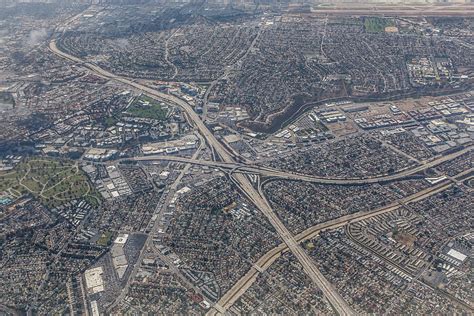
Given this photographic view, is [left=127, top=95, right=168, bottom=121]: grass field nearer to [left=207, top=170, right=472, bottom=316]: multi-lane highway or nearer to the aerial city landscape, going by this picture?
the aerial city landscape

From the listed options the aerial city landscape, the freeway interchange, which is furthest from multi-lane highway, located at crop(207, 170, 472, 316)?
the aerial city landscape

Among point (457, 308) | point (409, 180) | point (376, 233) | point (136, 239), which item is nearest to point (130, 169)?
point (136, 239)

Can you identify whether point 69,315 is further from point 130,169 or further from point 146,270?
point 130,169

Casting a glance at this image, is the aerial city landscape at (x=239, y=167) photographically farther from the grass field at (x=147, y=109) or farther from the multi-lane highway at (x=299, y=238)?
the grass field at (x=147, y=109)

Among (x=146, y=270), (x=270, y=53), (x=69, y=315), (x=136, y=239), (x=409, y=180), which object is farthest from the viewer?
(x=270, y=53)

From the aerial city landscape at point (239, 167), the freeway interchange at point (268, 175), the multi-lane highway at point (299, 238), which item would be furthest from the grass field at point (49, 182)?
the multi-lane highway at point (299, 238)

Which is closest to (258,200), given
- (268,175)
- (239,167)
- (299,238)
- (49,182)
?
(268,175)

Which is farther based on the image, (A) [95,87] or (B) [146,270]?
(A) [95,87]
